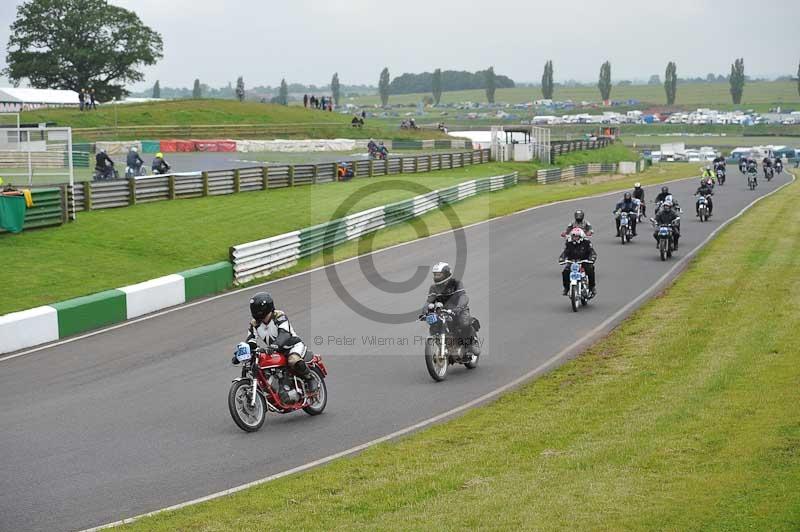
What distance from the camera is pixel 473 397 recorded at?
15.4 metres

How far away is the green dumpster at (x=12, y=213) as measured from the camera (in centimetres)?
2755

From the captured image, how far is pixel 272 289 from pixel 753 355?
12.2 meters

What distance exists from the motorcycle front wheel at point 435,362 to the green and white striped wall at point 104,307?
298 inches

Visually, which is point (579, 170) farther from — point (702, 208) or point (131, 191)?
point (131, 191)

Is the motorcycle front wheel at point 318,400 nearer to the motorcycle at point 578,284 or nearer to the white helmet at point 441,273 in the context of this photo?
the white helmet at point 441,273

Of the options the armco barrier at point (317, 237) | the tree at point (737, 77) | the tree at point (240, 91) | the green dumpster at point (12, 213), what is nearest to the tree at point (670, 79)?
the tree at point (737, 77)

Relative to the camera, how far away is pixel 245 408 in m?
13.3

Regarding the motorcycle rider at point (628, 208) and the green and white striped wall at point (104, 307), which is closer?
the green and white striped wall at point (104, 307)

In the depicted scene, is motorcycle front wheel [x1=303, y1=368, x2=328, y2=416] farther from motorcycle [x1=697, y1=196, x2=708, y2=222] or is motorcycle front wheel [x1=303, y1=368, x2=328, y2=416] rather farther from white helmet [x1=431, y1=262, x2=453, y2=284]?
motorcycle [x1=697, y1=196, x2=708, y2=222]

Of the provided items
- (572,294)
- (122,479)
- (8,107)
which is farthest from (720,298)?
(8,107)

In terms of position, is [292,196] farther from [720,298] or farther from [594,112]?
[594,112]

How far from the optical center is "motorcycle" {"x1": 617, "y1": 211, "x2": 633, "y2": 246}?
3406cm

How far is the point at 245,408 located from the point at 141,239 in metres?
17.6

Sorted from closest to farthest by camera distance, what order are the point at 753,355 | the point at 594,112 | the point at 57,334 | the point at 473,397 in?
the point at 473,397 < the point at 753,355 < the point at 57,334 < the point at 594,112
